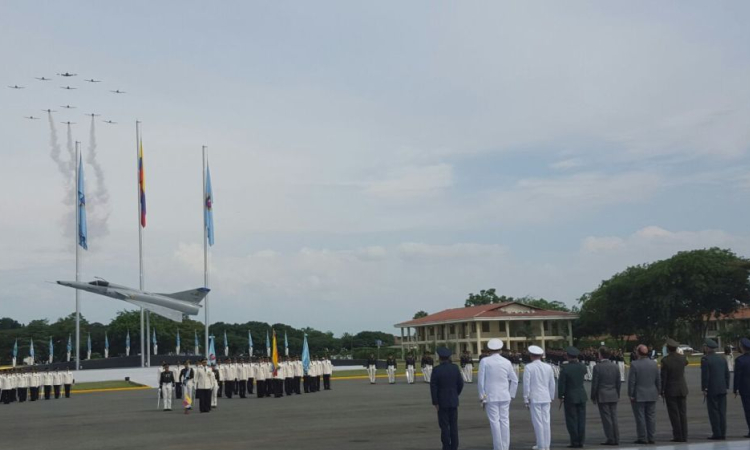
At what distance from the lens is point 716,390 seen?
13727 millimetres

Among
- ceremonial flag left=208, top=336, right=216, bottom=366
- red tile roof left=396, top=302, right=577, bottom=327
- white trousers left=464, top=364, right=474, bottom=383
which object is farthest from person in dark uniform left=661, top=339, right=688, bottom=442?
red tile roof left=396, top=302, right=577, bottom=327

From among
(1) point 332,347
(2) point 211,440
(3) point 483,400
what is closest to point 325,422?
(2) point 211,440

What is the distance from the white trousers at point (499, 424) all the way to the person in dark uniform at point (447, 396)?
0.57m

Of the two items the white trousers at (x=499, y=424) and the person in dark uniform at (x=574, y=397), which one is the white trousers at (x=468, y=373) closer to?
the person in dark uniform at (x=574, y=397)

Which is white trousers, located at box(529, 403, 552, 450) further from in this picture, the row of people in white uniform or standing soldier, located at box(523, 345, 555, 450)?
the row of people in white uniform

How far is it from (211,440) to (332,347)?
103 m

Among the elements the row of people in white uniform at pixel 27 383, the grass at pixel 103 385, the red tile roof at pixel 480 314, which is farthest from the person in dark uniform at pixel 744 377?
the red tile roof at pixel 480 314

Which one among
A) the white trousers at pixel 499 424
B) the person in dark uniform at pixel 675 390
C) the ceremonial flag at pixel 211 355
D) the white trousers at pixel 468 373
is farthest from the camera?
the white trousers at pixel 468 373

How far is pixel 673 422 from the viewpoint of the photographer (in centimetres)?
1316

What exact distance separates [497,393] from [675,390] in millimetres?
3438

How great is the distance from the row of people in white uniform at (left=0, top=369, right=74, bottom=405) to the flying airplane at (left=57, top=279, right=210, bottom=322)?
37.7 ft

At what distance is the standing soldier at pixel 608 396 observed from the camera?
1288cm

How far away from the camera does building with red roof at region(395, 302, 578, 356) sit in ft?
282

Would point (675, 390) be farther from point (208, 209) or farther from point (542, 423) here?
point (208, 209)
